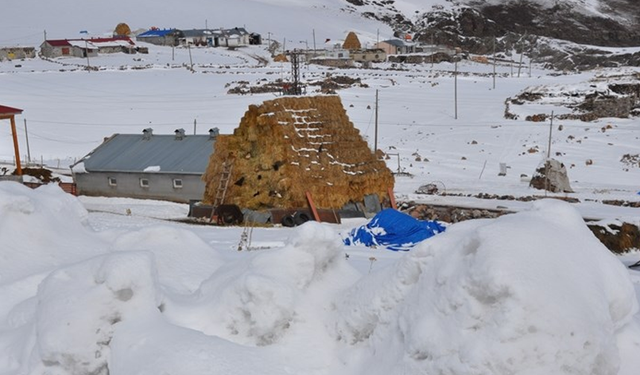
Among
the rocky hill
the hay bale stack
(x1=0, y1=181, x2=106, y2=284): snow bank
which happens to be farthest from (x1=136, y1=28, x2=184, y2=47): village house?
(x1=0, y1=181, x2=106, y2=284): snow bank

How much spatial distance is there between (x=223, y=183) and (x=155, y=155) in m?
8.14

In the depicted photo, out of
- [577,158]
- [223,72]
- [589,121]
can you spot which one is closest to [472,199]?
[577,158]

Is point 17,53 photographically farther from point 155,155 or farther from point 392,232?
point 392,232

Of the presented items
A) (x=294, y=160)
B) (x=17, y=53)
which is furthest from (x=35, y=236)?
(x=17, y=53)

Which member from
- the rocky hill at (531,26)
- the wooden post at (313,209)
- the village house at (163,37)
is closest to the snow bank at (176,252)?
the wooden post at (313,209)

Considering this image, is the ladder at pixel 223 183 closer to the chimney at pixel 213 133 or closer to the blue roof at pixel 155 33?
the chimney at pixel 213 133

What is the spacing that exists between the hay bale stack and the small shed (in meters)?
5.05

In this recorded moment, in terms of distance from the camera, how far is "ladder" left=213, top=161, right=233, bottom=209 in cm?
2216

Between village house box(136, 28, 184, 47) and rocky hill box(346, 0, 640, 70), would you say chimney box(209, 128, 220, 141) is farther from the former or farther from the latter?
rocky hill box(346, 0, 640, 70)

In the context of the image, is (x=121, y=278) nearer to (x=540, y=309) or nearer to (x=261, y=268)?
(x=261, y=268)

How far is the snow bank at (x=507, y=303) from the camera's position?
14.0 feet

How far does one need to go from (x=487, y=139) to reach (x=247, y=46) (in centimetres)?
7455

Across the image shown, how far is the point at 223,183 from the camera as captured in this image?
22.5 metres

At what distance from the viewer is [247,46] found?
369ft
